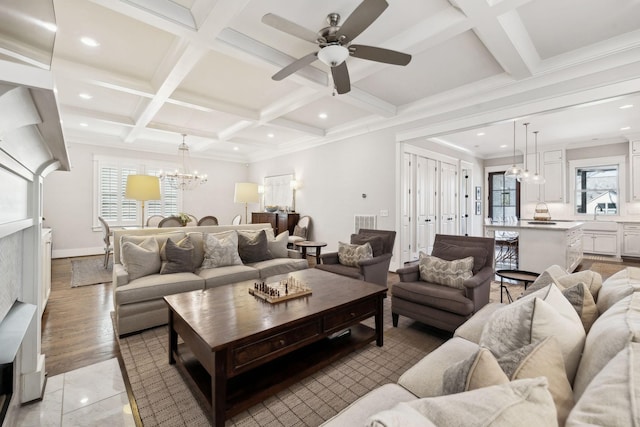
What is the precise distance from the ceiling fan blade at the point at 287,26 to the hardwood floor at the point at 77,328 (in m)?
2.94

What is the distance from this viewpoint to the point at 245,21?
9.07ft

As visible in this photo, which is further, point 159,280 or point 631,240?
point 631,240

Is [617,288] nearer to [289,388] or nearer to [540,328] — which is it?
[540,328]

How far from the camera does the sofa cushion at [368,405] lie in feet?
3.34

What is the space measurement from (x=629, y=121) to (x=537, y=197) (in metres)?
2.55

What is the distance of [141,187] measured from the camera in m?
3.92

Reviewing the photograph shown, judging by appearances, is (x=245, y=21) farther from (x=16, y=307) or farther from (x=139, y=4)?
(x=16, y=307)

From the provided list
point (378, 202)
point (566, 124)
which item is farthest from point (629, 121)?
point (378, 202)

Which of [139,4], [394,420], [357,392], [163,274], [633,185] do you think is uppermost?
[139,4]

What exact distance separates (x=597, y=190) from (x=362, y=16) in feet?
27.0

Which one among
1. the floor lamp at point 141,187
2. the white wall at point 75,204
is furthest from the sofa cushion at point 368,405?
the white wall at point 75,204

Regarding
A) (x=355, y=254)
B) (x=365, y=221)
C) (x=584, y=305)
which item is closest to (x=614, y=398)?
(x=584, y=305)

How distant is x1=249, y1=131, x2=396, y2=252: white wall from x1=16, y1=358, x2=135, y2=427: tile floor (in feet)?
14.7

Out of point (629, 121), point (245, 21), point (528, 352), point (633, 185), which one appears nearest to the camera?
point (528, 352)
